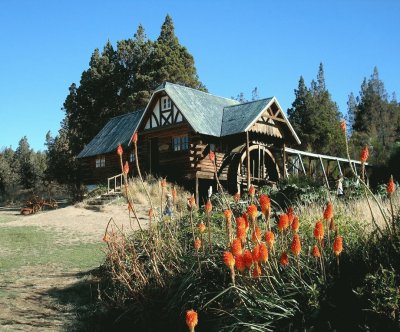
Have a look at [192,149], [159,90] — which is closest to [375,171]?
[192,149]

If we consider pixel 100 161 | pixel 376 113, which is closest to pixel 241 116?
pixel 100 161

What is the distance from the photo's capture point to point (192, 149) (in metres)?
27.4

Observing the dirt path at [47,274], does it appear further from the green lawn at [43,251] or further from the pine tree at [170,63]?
the pine tree at [170,63]

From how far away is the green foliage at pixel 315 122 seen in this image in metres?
47.0

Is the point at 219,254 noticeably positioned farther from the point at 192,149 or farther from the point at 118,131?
the point at 118,131

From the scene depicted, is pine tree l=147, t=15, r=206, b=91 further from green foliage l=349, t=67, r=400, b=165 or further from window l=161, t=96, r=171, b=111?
green foliage l=349, t=67, r=400, b=165

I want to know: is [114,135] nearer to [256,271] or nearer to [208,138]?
[208,138]

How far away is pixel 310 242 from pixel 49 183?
38530mm

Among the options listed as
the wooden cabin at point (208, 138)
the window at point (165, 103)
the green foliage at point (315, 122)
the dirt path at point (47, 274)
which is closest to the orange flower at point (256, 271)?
the dirt path at point (47, 274)

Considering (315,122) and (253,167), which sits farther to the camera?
(315,122)

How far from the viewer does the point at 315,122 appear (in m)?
47.9

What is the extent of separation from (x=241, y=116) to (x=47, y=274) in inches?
776

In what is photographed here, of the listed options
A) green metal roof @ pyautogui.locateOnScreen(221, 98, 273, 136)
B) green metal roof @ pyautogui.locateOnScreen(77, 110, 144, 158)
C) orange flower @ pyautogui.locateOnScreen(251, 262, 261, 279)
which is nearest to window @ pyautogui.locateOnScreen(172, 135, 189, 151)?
green metal roof @ pyautogui.locateOnScreen(221, 98, 273, 136)

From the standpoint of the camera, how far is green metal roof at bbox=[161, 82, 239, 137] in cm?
2675
